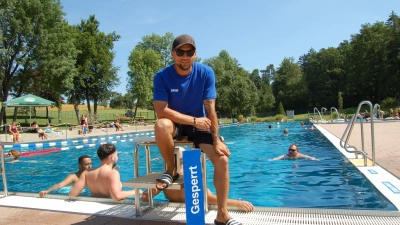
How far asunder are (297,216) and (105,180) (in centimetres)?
242

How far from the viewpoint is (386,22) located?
57.9 meters

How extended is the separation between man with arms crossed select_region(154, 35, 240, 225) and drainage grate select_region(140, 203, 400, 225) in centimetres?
45

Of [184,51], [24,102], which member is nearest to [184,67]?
[184,51]

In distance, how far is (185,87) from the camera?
2.96 metres

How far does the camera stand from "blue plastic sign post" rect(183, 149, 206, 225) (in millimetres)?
2500

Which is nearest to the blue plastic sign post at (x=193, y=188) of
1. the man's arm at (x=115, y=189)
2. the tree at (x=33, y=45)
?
the man's arm at (x=115, y=189)

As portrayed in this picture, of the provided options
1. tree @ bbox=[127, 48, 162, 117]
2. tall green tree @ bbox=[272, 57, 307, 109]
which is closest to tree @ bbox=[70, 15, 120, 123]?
tree @ bbox=[127, 48, 162, 117]

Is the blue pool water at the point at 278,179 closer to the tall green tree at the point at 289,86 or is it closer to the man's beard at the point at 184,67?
the man's beard at the point at 184,67

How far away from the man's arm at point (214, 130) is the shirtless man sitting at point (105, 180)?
1.60m

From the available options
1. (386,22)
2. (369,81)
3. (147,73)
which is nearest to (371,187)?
(147,73)

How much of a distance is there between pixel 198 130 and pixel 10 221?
226cm

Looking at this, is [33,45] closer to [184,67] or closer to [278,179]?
[278,179]

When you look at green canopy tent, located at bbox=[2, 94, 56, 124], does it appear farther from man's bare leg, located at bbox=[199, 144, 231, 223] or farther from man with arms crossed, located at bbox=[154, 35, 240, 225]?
man's bare leg, located at bbox=[199, 144, 231, 223]

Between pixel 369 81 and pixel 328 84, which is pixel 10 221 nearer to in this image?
pixel 369 81
